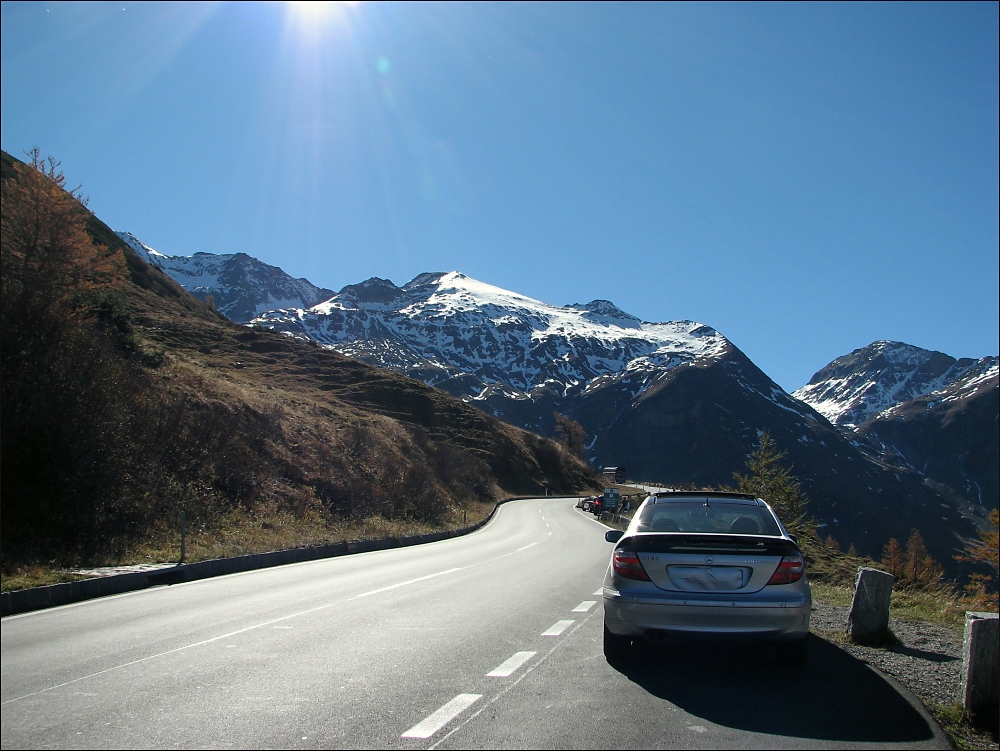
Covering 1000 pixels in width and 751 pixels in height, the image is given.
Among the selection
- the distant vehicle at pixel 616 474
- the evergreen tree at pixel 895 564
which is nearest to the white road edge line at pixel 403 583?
the evergreen tree at pixel 895 564

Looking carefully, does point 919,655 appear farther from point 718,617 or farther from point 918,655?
point 718,617

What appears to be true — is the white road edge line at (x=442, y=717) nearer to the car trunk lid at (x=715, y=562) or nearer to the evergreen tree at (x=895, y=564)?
the car trunk lid at (x=715, y=562)

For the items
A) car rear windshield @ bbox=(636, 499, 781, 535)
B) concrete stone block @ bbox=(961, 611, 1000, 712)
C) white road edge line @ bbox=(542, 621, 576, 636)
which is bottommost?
white road edge line @ bbox=(542, 621, 576, 636)

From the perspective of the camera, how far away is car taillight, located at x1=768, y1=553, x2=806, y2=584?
6.30m

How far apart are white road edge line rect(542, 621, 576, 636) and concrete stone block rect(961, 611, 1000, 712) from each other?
426 centimetres

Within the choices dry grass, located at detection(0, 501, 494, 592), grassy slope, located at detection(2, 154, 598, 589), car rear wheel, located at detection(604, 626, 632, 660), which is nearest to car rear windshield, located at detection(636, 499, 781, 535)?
car rear wheel, located at detection(604, 626, 632, 660)

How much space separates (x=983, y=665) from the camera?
17.5 feet

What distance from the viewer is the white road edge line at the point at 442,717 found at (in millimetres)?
4723

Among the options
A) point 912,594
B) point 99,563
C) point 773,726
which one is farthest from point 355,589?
point 912,594

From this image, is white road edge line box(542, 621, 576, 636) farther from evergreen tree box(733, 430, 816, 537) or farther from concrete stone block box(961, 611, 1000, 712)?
evergreen tree box(733, 430, 816, 537)

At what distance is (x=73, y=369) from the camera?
18406 mm

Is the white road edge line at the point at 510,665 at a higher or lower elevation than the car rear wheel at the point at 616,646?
lower

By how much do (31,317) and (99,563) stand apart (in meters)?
7.82

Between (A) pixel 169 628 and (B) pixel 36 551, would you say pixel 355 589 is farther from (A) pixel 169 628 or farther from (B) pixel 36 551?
(B) pixel 36 551
